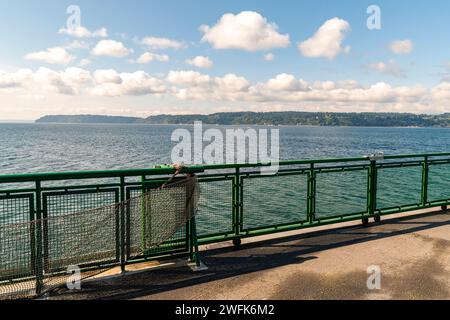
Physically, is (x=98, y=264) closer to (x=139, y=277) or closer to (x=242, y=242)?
(x=139, y=277)

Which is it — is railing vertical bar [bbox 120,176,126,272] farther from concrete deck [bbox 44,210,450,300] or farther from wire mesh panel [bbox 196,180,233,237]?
wire mesh panel [bbox 196,180,233,237]

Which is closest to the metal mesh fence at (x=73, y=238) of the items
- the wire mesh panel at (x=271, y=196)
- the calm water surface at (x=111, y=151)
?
the wire mesh panel at (x=271, y=196)

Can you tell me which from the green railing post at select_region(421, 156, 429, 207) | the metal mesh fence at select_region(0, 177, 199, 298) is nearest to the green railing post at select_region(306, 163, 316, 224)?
the metal mesh fence at select_region(0, 177, 199, 298)

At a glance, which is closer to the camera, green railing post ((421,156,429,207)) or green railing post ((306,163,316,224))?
green railing post ((306,163,316,224))

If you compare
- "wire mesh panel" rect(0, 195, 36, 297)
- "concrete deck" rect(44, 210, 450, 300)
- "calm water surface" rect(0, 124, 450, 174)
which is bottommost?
"calm water surface" rect(0, 124, 450, 174)

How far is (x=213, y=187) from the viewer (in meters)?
6.51

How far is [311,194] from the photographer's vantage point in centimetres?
763

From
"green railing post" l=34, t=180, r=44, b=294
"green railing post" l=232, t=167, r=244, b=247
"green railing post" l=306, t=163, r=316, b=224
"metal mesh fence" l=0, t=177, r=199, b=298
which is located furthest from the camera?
"green railing post" l=306, t=163, r=316, b=224

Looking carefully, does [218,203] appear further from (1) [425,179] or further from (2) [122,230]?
(1) [425,179]

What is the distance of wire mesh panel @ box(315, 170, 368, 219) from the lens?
26.1 feet

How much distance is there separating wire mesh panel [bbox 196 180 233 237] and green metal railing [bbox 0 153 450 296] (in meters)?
0.02

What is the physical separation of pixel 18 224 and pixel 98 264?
127 cm
